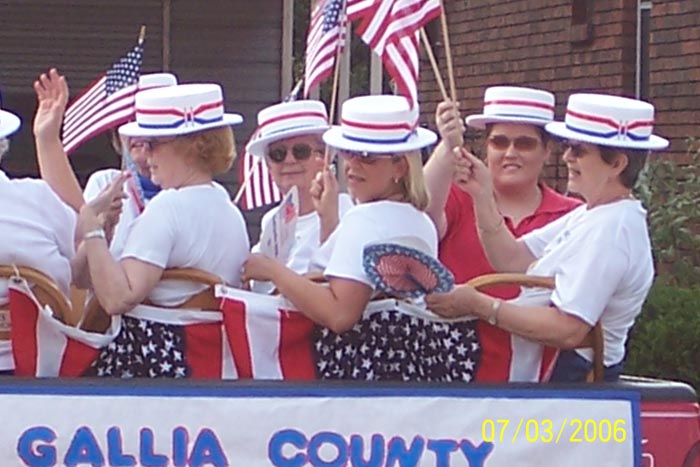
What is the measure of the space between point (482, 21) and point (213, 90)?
991 centimetres

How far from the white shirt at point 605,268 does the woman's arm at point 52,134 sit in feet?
4.83

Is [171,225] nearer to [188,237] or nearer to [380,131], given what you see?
[188,237]

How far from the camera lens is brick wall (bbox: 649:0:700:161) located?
455 inches

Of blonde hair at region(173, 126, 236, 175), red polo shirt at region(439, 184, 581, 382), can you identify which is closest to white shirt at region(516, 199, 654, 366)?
red polo shirt at region(439, 184, 581, 382)

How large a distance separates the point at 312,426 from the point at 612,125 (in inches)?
49.0

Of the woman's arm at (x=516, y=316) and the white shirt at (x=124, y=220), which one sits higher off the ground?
the white shirt at (x=124, y=220)

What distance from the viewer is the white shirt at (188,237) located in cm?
464

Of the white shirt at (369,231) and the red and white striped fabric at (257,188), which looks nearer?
the white shirt at (369,231)

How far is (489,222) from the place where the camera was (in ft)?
17.5

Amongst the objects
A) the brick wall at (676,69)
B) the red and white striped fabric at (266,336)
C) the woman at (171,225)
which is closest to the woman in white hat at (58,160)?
the woman at (171,225)

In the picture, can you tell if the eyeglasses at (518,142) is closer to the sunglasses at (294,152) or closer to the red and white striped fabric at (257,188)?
the sunglasses at (294,152)

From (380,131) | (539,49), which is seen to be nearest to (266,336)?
(380,131)

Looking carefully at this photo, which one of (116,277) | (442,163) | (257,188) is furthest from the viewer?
(257,188)
